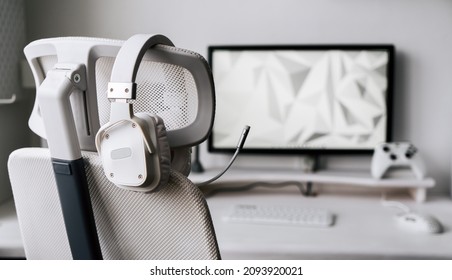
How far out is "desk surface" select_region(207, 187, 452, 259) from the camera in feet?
3.60

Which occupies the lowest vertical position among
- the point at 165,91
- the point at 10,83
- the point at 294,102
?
the point at 294,102

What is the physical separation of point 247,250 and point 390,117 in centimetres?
78

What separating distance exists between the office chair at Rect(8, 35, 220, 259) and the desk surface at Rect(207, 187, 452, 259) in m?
0.55

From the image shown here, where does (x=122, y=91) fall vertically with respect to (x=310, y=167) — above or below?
above

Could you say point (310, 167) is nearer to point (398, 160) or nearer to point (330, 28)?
point (398, 160)

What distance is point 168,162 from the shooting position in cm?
55

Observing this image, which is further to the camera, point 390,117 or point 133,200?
point 390,117

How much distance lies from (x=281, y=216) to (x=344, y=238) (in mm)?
210

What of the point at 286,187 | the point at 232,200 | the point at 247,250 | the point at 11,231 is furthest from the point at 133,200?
the point at 286,187

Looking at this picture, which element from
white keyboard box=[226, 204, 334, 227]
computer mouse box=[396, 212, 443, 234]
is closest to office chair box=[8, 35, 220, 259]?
white keyboard box=[226, 204, 334, 227]

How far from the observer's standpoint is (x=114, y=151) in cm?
54

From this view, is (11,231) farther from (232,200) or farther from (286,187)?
(286,187)

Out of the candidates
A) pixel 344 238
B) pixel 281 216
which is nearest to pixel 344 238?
pixel 344 238

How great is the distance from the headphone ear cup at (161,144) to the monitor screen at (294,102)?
3.49 ft
